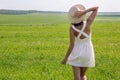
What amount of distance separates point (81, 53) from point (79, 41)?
0.80 feet

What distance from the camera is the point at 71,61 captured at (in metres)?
6.42

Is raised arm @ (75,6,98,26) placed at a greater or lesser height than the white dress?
greater

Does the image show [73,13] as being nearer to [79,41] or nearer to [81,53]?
[79,41]

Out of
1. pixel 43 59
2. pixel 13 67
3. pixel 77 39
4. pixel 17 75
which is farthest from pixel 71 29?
pixel 43 59

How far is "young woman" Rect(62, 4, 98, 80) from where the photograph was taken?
634 centimetres

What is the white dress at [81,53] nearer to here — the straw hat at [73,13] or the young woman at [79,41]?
the young woman at [79,41]

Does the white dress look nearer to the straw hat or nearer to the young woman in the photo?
the young woman

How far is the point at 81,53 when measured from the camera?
6.36 metres

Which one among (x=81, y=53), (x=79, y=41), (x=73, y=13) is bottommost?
(x=81, y=53)

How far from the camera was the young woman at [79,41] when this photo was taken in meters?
6.34

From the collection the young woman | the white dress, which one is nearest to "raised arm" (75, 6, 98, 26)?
the young woman

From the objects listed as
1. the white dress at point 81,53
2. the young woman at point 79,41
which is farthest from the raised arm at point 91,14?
the white dress at point 81,53

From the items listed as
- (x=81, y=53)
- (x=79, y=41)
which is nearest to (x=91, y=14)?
(x=79, y=41)

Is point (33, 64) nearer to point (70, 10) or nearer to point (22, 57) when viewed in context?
point (22, 57)
